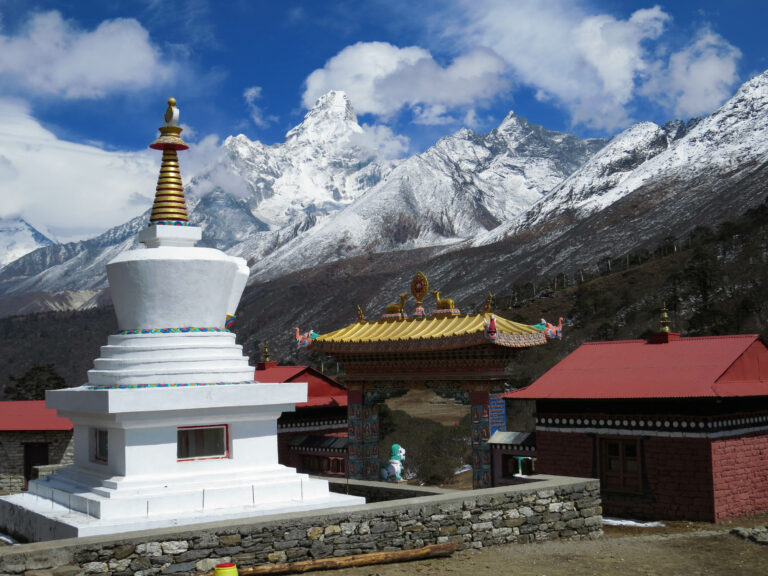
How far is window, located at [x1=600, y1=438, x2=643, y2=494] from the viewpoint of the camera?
16812mm

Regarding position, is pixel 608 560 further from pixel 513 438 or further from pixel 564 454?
pixel 513 438

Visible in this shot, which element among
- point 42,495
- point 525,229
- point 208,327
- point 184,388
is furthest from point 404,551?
point 525,229

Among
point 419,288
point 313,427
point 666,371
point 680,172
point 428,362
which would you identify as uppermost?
point 680,172

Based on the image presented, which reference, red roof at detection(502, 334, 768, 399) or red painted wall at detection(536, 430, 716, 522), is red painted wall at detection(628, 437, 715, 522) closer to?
red painted wall at detection(536, 430, 716, 522)

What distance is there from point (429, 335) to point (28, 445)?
13.1 metres

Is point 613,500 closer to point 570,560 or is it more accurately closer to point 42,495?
point 570,560

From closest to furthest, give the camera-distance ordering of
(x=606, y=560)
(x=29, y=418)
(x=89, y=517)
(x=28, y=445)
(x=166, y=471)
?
(x=606, y=560) < (x=89, y=517) < (x=166, y=471) < (x=28, y=445) < (x=29, y=418)

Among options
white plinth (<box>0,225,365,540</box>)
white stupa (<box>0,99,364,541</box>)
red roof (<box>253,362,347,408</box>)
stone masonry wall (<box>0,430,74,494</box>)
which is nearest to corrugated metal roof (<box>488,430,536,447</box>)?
red roof (<box>253,362,347,408</box>)

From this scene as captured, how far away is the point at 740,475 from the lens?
1641cm

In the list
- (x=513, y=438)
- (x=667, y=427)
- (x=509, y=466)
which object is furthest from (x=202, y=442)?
(x=667, y=427)

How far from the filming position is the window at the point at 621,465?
55.2 ft

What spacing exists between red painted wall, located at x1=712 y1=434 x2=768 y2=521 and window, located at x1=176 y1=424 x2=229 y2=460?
31.6ft

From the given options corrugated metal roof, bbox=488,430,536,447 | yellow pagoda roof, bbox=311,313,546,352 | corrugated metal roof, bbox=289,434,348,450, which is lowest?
corrugated metal roof, bbox=289,434,348,450

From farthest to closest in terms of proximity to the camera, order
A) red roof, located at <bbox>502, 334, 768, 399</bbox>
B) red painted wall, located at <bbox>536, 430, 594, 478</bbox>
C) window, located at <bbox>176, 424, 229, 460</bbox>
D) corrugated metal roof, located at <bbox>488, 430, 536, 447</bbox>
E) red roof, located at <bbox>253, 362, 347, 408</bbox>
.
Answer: red roof, located at <bbox>253, 362, 347, 408</bbox> < corrugated metal roof, located at <bbox>488, 430, 536, 447</bbox> < red painted wall, located at <bbox>536, 430, 594, 478</bbox> < red roof, located at <bbox>502, 334, 768, 399</bbox> < window, located at <bbox>176, 424, 229, 460</bbox>
